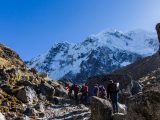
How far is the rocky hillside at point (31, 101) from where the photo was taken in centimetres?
3903

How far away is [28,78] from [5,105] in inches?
625

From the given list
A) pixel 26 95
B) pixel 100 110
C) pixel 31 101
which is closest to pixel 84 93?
pixel 31 101

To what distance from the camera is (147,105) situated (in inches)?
797

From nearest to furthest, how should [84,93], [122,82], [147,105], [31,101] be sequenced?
[147,105] < [31,101] < [84,93] < [122,82]

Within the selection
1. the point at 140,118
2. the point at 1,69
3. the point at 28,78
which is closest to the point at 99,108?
the point at 140,118

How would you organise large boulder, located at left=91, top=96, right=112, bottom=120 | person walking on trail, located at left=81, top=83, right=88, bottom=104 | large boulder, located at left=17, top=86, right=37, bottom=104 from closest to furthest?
1. large boulder, located at left=91, top=96, right=112, bottom=120
2. large boulder, located at left=17, top=86, right=37, bottom=104
3. person walking on trail, located at left=81, top=83, right=88, bottom=104

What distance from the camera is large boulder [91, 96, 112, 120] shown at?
2838 cm

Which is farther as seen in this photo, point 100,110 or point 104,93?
point 104,93

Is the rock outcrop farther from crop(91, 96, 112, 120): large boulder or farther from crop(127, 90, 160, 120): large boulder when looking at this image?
crop(91, 96, 112, 120): large boulder

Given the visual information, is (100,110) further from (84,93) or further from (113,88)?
(84,93)

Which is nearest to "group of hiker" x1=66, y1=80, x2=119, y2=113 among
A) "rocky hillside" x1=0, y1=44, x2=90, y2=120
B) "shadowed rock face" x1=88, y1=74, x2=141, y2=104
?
"rocky hillside" x1=0, y1=44, x2=90, y2=120

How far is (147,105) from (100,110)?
862cm

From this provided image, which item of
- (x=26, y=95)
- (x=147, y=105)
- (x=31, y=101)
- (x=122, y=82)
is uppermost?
(x=122, y=82)

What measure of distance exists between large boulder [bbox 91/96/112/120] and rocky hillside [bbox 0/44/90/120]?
5563 mm
